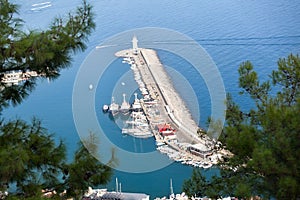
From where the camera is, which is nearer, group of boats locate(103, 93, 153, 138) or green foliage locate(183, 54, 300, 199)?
green foliage locate(183, 54, 300, 199)

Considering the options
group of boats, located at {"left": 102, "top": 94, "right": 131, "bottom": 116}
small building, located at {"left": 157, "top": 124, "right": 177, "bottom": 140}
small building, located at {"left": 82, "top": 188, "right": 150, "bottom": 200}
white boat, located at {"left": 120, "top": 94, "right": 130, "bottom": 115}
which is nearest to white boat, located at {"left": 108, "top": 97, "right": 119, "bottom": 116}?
group of boats, located at {"left": 102, "top": 94, "right": 131, "bottom": 116}

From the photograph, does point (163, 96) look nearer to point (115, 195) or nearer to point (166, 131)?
point (166, 131)

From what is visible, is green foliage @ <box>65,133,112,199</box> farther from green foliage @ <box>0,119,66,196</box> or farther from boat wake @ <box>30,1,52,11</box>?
boat wake @ <box>30,1,52,11</box>

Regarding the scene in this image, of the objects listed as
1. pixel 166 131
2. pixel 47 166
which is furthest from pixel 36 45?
pixel 166 131

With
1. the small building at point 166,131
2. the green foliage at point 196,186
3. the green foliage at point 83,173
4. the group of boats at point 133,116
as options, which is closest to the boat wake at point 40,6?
the group of boats at point 133,116

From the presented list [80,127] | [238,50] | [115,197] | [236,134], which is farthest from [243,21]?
[236,134]

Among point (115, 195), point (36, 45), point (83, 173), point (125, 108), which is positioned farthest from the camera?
point (125, 108)

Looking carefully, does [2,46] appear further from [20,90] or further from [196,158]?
[196,158]
